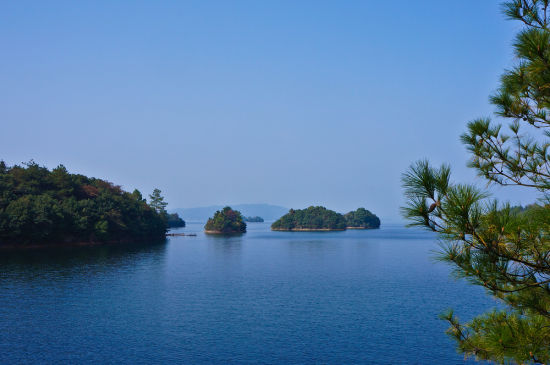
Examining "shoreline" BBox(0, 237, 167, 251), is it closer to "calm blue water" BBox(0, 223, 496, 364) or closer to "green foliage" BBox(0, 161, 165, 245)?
"green foliage" BBox(0, 161, 165, 245)

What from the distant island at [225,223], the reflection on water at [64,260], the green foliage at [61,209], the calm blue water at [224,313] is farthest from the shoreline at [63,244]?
the distant island at [225,223]

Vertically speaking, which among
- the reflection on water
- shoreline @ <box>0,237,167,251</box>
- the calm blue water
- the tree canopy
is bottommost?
the calm blue water

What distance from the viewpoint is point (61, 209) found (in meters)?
71.1

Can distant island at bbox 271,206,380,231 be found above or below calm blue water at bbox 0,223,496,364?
above

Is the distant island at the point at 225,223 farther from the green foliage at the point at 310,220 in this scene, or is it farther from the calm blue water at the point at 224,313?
the calm blue water at the point at 224,313

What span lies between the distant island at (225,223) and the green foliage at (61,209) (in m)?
44.6

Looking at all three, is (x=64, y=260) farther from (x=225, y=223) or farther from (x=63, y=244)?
(x=225, y=223)

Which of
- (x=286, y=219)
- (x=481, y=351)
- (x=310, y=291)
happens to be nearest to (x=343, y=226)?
(x=286, y=219)

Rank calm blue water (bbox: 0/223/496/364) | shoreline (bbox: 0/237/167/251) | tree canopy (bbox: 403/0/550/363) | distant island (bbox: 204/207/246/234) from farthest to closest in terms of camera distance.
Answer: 1. distant island (bbox: 204/207/246/234)
2. shoreline (bbox: 0/237/167/251)
3. calm blue water (bbox: 0/223/496/364)
4. tree canopy (bbox: 403/0/550/363)

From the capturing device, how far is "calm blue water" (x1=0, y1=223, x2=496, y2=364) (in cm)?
2155

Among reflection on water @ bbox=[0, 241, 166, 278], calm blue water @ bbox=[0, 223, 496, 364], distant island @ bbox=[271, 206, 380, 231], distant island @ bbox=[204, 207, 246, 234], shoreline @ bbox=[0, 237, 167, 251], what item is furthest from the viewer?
distant island @ bbox=[271, 206, 380, 231]

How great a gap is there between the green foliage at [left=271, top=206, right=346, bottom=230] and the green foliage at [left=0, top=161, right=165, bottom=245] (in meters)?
95.2

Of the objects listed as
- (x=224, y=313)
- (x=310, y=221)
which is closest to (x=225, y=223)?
(x=310, y=221)

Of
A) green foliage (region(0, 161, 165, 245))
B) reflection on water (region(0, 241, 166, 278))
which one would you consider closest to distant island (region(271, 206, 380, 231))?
green foliage (region(0, 161, 165, 245))
